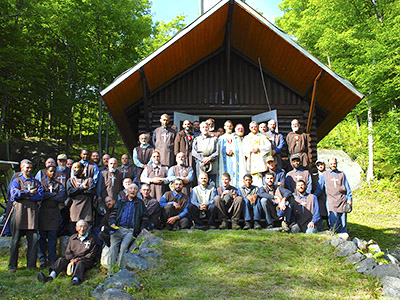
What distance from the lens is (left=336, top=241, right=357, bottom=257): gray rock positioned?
20.8ft

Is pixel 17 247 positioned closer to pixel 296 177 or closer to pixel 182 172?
pixel 182 172

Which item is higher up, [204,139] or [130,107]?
[130,107]

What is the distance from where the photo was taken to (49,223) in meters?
7.49

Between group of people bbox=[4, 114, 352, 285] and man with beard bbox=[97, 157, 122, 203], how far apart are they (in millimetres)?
22

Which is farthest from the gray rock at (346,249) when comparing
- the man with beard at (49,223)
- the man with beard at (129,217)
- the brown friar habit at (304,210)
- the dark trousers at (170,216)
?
the man with beard at (49,223)

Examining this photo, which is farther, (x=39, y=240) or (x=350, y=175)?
(x=350, y=175)

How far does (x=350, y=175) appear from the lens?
60.8 feet

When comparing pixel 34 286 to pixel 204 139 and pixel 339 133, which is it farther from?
pixel 339 133

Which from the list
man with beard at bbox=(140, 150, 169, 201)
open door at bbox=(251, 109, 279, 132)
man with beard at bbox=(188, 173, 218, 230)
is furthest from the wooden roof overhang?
man with beard at bbox=(188, 173, 218, 230)

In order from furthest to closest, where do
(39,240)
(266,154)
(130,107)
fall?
(130,107) < (266,154) < (39,240)

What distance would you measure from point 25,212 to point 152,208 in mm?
2365

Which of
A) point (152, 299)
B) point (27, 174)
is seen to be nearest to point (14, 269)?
point (27, 174)

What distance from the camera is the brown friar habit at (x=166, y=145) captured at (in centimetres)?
940

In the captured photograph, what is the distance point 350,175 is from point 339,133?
15.4 feet
